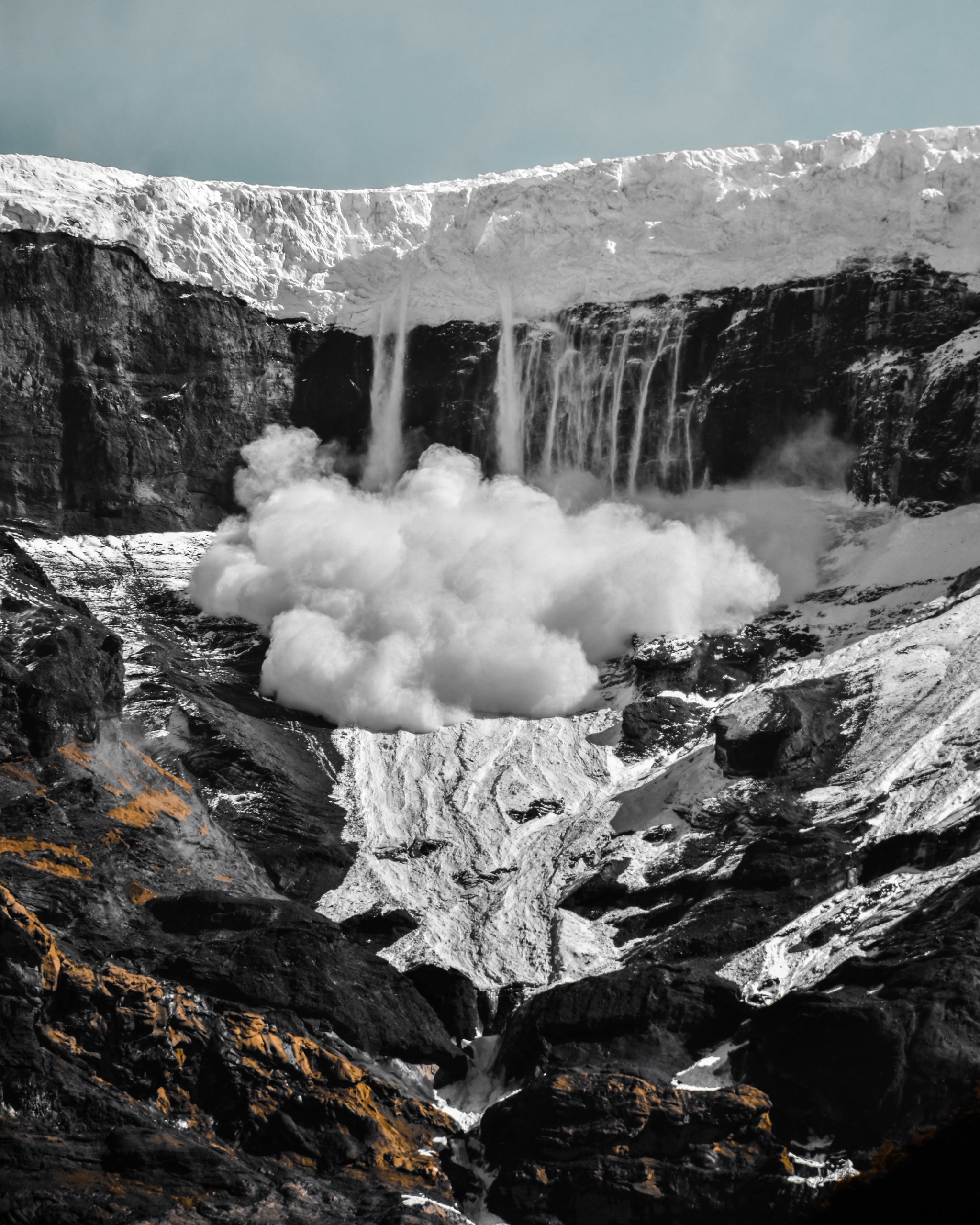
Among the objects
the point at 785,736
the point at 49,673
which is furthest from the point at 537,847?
the point at 49,673

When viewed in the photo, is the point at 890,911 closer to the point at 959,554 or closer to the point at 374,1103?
the point at 374,1103

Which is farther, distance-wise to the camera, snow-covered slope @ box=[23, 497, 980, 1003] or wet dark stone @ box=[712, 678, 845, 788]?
wet dark stone @ box=[712, 678, 845, 788]

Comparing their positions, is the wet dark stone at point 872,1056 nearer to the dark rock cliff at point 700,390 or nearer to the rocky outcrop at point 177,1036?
the rocky outcrop at point 177,1036

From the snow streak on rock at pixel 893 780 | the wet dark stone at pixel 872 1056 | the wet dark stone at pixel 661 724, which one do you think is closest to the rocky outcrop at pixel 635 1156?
the wet dark stone at pixel 872 1056

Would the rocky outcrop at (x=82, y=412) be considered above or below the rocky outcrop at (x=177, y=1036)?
above

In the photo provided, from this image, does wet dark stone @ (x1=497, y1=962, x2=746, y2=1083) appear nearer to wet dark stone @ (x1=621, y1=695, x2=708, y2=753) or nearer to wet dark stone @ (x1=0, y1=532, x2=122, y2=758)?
wet dark stone @ (x1=621, y1=695, x2=708, y2=753)

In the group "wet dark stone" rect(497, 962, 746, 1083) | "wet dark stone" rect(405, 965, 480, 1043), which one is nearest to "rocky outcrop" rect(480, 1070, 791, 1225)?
"wet dark stone" rect(497, 962, 746, 1083)

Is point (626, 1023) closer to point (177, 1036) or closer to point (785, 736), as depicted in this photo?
point (177, 1036)

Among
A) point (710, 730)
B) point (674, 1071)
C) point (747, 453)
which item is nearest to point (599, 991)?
point (674, 1071)

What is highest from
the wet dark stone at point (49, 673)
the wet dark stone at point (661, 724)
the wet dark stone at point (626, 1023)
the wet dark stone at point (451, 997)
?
the wet dark stone at point (49, 673)

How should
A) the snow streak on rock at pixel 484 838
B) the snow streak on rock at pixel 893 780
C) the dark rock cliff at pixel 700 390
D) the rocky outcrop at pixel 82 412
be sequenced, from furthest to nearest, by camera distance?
the rocky outcrop at pixel 82 412 < the dark rock cliff at pixel 700 390 < the snow streak on rock at pixel 484 838 < the snow streak on rock at pixel 893 780

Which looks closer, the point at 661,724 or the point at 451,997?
the point at 451,997
